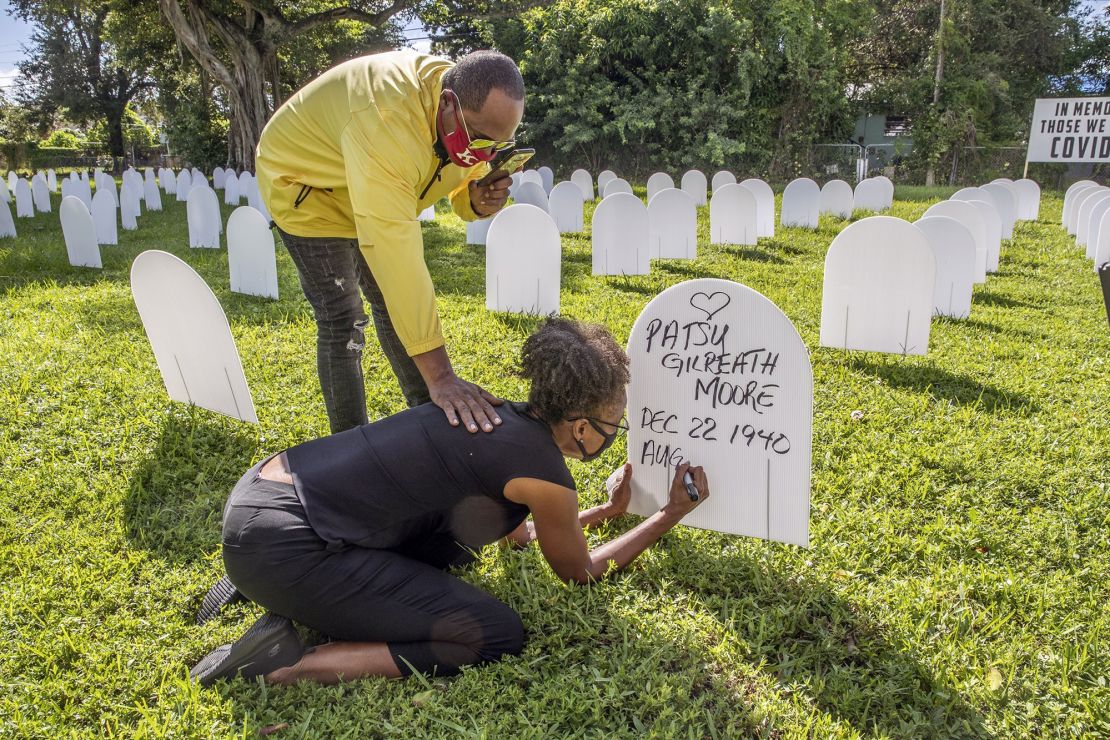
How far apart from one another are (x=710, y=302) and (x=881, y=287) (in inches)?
93.7

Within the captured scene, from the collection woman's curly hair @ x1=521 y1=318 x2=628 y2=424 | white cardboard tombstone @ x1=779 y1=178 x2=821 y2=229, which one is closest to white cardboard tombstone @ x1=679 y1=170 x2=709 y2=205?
white cardboard tombstone @ x1=779 y1=178 x2=821 y2=229

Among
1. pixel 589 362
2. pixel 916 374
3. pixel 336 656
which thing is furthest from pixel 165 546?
pixel 916 374

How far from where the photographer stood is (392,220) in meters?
2.06

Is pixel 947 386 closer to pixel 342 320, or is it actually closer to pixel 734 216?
pixel 342 320

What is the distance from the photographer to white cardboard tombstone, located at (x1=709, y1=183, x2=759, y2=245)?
26.8 feet

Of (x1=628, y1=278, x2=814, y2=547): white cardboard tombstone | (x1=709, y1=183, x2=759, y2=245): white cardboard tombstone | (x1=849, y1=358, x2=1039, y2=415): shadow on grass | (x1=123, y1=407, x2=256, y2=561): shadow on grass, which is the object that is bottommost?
(x1=123, y1=407, x2=256, y2=561): shadow on grass

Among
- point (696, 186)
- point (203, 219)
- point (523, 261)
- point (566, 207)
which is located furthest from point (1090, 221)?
point (203, 219)

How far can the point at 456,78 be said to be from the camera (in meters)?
2.08

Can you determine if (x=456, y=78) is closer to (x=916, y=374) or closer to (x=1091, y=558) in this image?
(x=1091, y=558)

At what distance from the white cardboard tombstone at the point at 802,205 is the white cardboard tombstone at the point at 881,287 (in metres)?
5.85

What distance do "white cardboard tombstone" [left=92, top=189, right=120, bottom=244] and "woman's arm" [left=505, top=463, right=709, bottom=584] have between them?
845 centimetres

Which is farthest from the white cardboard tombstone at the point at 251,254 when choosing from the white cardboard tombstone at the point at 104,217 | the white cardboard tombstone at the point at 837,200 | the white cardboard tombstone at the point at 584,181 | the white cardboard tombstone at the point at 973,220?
the white cardboard tombstone at the point at 584,181

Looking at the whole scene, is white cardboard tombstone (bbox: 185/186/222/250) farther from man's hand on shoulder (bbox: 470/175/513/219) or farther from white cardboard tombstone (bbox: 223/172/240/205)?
man's hand on shoulder (bbox: 470/175/513/219)

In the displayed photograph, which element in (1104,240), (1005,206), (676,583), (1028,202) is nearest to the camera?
(676,583)
